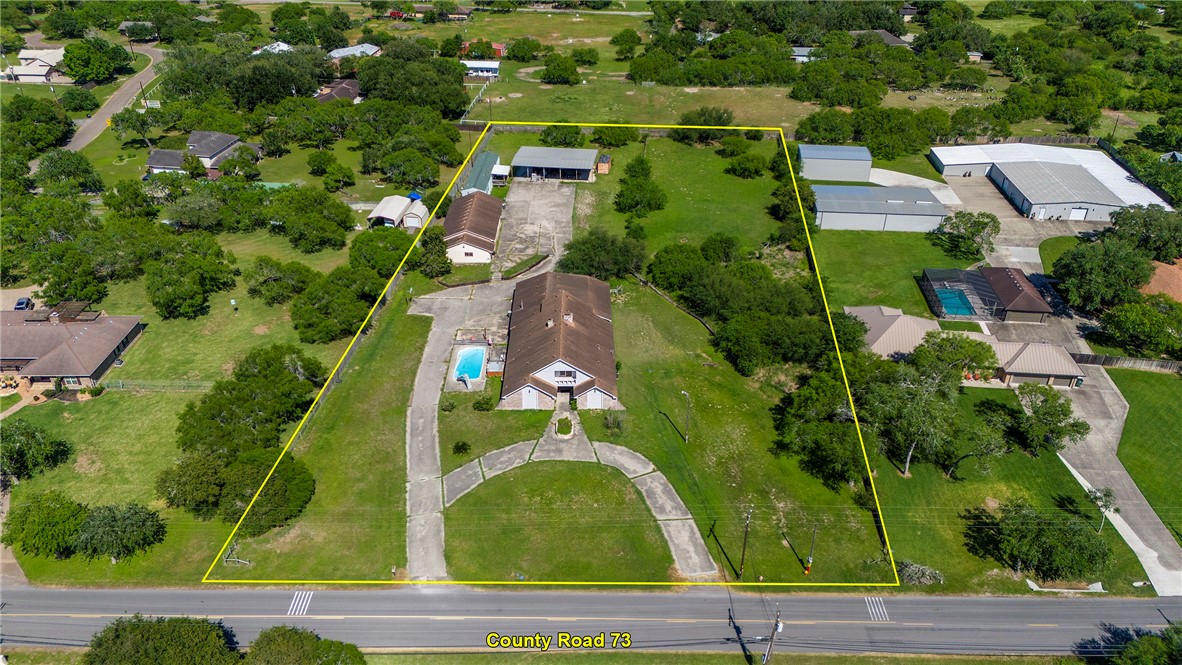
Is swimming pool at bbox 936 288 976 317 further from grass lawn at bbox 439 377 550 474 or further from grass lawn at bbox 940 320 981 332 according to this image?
grass lawn at bbox 439 377 550 474

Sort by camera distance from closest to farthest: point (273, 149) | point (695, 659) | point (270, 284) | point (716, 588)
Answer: point (695, 659), point (716, 588), point (270, 284), point (273, 149)

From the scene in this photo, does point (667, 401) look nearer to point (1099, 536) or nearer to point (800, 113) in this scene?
point (1099, 536)

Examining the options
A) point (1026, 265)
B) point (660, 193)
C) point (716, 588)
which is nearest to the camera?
point (716, 588)

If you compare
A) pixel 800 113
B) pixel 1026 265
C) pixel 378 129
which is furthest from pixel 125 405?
pixel 800 113

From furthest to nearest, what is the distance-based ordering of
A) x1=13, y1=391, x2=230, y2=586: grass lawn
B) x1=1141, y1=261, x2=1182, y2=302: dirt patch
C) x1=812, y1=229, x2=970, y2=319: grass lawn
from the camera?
x1=812, y1=229, x2=970, y2=319: grass lawn → x1=1141, y1=261, x2=1182, y2=302: dirt patch → x1=13, y1=391, x2=230, y2=586: grass lawn

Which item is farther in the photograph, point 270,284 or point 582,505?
point 270,284

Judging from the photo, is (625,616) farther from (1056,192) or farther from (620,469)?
(1056,192)

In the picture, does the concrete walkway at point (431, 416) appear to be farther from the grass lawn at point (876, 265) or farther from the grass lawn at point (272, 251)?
the grass lawn at point (876, 265)

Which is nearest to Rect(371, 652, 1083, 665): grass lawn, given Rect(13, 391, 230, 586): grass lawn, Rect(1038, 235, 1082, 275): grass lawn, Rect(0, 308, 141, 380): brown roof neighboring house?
Rect(13, 391, 230, 586): grass lawn
